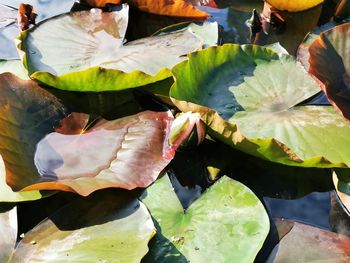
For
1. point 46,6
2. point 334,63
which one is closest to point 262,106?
point 334,63

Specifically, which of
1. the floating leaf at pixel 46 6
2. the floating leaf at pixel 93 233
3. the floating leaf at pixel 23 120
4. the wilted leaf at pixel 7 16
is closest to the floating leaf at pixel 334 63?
the floating leaf at pixel 93 233

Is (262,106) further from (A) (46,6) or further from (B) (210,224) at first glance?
(A) (46,6)

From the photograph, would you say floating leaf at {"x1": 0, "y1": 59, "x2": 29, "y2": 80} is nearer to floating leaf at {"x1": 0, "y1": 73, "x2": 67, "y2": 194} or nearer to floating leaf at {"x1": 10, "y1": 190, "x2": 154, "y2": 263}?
floating leaf at {"x1": 0, "y1": 73, "x2": 67, "y2": 194}

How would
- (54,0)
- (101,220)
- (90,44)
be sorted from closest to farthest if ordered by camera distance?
1. (101,220)
2. (90,44)
3. (54,0)

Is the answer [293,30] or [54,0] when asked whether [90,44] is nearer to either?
[54,0]

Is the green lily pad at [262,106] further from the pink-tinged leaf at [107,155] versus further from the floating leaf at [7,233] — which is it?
the floating leaf at [7,233]

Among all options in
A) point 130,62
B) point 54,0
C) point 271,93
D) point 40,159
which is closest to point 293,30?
point 271,93

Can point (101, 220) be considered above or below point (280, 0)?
below
